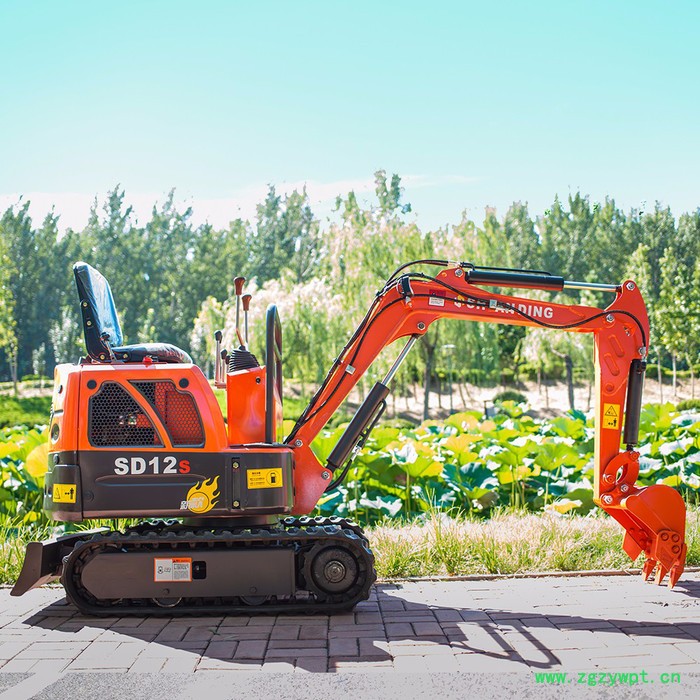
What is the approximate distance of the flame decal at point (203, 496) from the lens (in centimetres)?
572

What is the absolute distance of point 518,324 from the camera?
6281mm

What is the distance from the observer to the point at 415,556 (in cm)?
702

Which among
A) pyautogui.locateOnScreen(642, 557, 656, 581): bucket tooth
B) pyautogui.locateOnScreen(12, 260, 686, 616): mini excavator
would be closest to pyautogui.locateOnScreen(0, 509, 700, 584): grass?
pyautogui.locateOnScreen(642, 557, 656, 581): bucket tooth

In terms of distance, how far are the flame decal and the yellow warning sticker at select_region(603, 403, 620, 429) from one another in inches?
113

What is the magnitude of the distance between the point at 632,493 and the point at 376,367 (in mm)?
21017

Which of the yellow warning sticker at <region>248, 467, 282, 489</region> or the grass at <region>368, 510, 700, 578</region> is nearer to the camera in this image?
the yellow warning sticker at <region>248, 467, 282, 489</region>

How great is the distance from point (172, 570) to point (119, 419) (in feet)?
3.52

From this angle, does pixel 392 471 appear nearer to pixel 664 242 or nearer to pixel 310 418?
pixel 310 418

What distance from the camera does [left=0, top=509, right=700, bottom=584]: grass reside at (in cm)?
688

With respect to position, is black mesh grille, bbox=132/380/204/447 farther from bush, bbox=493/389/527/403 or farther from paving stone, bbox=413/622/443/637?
bush, bbox=493/389/527/403

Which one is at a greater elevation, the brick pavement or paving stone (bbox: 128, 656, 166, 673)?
paving stone (bbox: 128, 656, 166, 673)

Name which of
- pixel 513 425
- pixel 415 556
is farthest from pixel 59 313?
pixel 415 556

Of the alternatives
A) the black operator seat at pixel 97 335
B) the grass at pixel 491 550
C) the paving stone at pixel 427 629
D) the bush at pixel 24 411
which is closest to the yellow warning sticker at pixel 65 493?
the black operator seat at pixel 97 335

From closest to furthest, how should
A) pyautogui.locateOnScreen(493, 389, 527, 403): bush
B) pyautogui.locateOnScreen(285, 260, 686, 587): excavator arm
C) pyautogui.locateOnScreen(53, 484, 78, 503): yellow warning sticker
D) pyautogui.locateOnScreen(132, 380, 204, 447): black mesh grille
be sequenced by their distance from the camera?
pyautogui.locateOnScreen(53, 484, 78, 503): yellow warning sticker
pyautogui.locateOnScreen(132, 380, 204, 447): black mesh grille
pyautogui.locateOnScreen(285, 260, 686, 587): excavator arm
pyautogui.locateOnScreen(493, 389, 527, 403): bush
